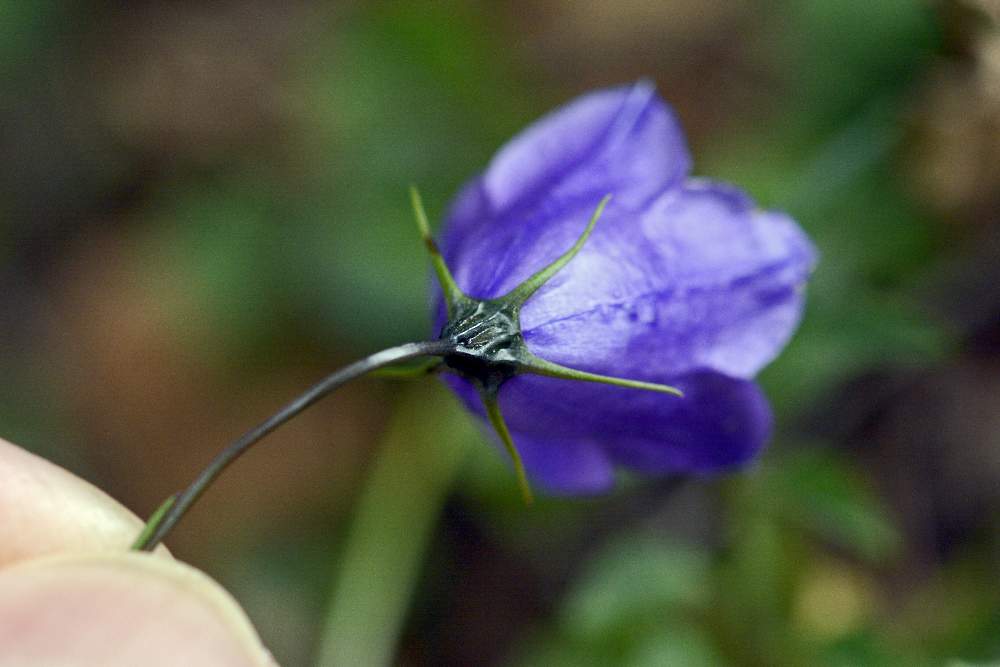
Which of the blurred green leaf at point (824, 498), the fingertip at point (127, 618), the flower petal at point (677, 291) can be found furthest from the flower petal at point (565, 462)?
the blurred green leaf at point (824, 498)

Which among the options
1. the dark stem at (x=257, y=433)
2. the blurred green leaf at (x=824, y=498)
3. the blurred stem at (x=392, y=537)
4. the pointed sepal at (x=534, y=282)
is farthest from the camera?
the blurred stem at (x=392, y=537)

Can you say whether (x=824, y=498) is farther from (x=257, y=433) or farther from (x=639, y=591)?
(x=257, y=433)

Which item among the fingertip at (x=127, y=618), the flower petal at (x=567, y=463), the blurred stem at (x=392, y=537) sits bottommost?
the blurred stem at (x=392, y=537)

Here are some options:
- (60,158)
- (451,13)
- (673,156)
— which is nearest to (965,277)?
(673,156)

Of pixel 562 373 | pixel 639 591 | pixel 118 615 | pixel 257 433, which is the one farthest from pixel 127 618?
pixel 639 591

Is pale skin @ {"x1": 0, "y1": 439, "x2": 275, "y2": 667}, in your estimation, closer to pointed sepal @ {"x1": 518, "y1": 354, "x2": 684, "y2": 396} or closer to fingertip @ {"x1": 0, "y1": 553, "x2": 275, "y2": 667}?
fingertip @ {"x1": 0, "y1": 553, "x2": 275, "y2": 667}

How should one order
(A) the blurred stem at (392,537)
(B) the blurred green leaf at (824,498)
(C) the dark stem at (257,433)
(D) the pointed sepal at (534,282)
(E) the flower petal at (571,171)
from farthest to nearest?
(A) the blurred stem at (392,537), (B) the blurred green leaf at (824,498), (E) the flower petal at (571,171), (D) the pointed sepal at (534,282), (C) the dark stem at (257,433)

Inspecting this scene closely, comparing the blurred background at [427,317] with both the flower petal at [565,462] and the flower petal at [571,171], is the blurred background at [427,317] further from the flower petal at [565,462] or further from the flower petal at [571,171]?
the flower petal at [571,171]
